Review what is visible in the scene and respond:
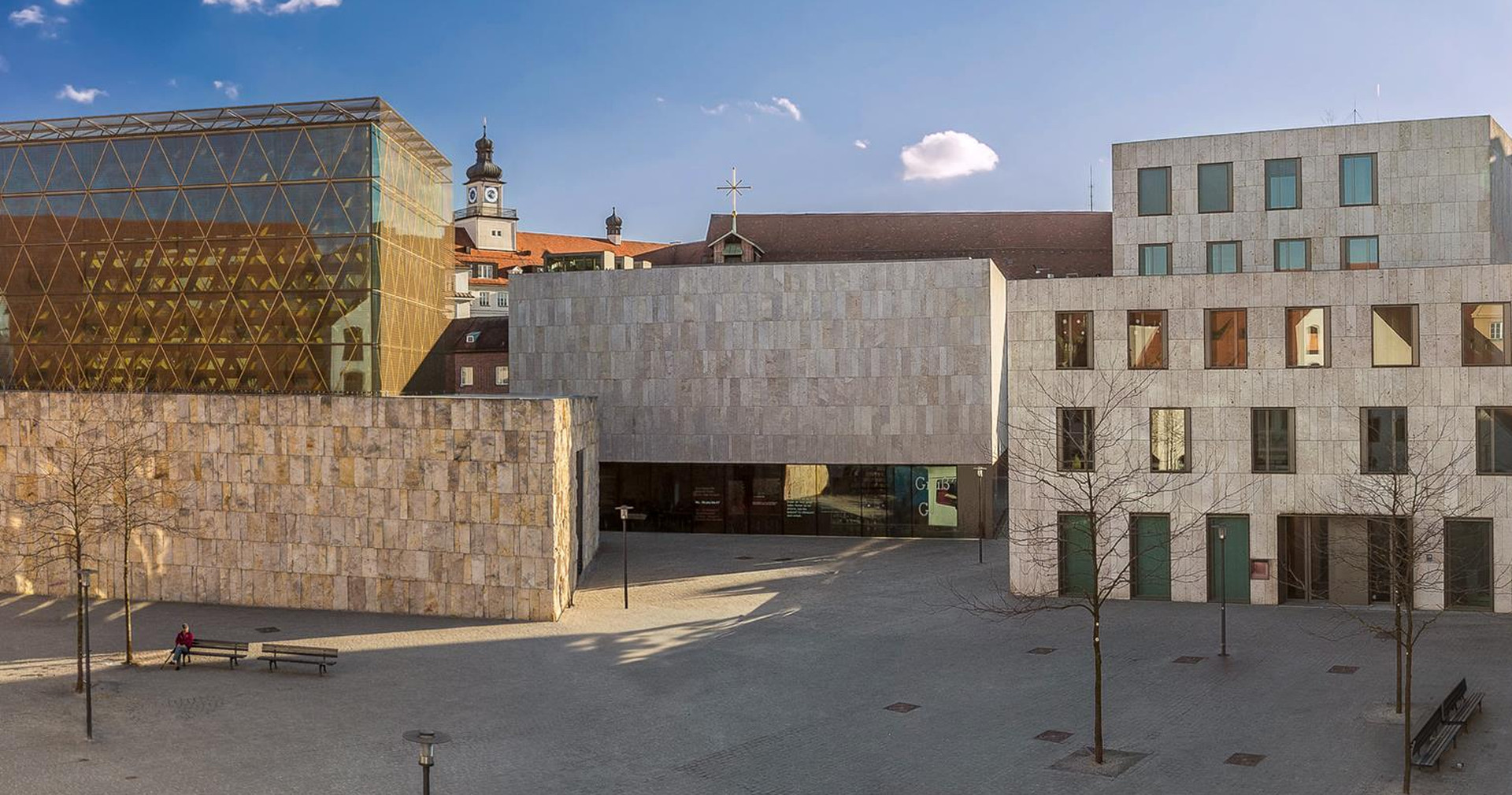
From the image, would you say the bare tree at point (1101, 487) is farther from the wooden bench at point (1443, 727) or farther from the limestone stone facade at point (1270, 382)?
the wooden bench at point (1443, 727)

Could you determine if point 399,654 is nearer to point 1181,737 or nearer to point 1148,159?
point 1181,737

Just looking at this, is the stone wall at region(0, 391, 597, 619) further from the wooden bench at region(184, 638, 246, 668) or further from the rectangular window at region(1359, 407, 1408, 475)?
the rectangular window at region(1359, 407, 1408, 475)

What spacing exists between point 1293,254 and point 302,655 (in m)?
31.5

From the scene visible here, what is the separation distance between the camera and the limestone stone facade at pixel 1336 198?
38.4m

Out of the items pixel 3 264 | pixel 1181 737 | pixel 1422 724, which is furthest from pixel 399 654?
pixel 3 264

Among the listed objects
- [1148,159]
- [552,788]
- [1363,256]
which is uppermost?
[1148,159]

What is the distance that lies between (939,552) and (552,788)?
29.3 m

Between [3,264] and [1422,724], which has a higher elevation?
[3,264]

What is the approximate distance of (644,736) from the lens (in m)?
23.7

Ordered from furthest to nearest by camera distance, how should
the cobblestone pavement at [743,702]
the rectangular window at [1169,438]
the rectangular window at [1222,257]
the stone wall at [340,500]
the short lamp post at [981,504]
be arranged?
the short lamp post at [981,504] → the rectangular window at [1222,257] → the rectangular window at [1169,438] → the stone wall at [340,500] → the cobblestone pavement at [743,702]

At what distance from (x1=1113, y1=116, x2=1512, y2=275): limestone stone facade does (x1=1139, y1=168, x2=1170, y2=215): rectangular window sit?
148 mm

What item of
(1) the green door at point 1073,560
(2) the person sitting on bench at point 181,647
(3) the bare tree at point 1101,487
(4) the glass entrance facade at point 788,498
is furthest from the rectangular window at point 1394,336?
(2) the person sitting on bench at point 181,647

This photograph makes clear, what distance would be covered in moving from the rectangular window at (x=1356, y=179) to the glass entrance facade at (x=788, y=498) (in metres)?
18.3

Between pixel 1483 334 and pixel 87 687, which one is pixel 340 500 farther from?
pixel 1483 334
